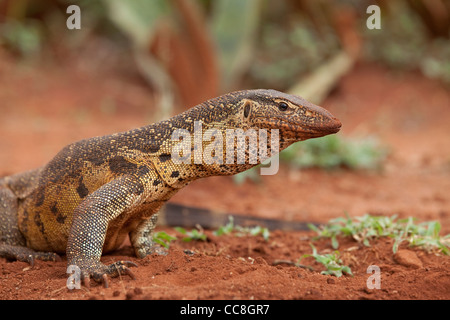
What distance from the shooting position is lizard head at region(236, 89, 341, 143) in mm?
4332

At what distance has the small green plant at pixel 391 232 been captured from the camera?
17.2 ft

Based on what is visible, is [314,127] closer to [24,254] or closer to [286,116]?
[286,116]

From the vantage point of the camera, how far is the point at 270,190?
30.0 feet

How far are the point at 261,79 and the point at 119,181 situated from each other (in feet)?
37.9

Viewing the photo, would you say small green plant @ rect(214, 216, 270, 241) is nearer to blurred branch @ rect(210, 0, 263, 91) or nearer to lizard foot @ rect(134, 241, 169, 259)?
lizard foot @ rect(134, 241, 169, 259)

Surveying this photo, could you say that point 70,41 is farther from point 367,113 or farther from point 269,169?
point 269,169

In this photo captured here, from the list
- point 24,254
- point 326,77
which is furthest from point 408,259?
point 326,77

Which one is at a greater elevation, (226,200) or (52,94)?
(52,94)

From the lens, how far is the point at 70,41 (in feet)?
58.5

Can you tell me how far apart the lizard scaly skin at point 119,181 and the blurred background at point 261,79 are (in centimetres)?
317
